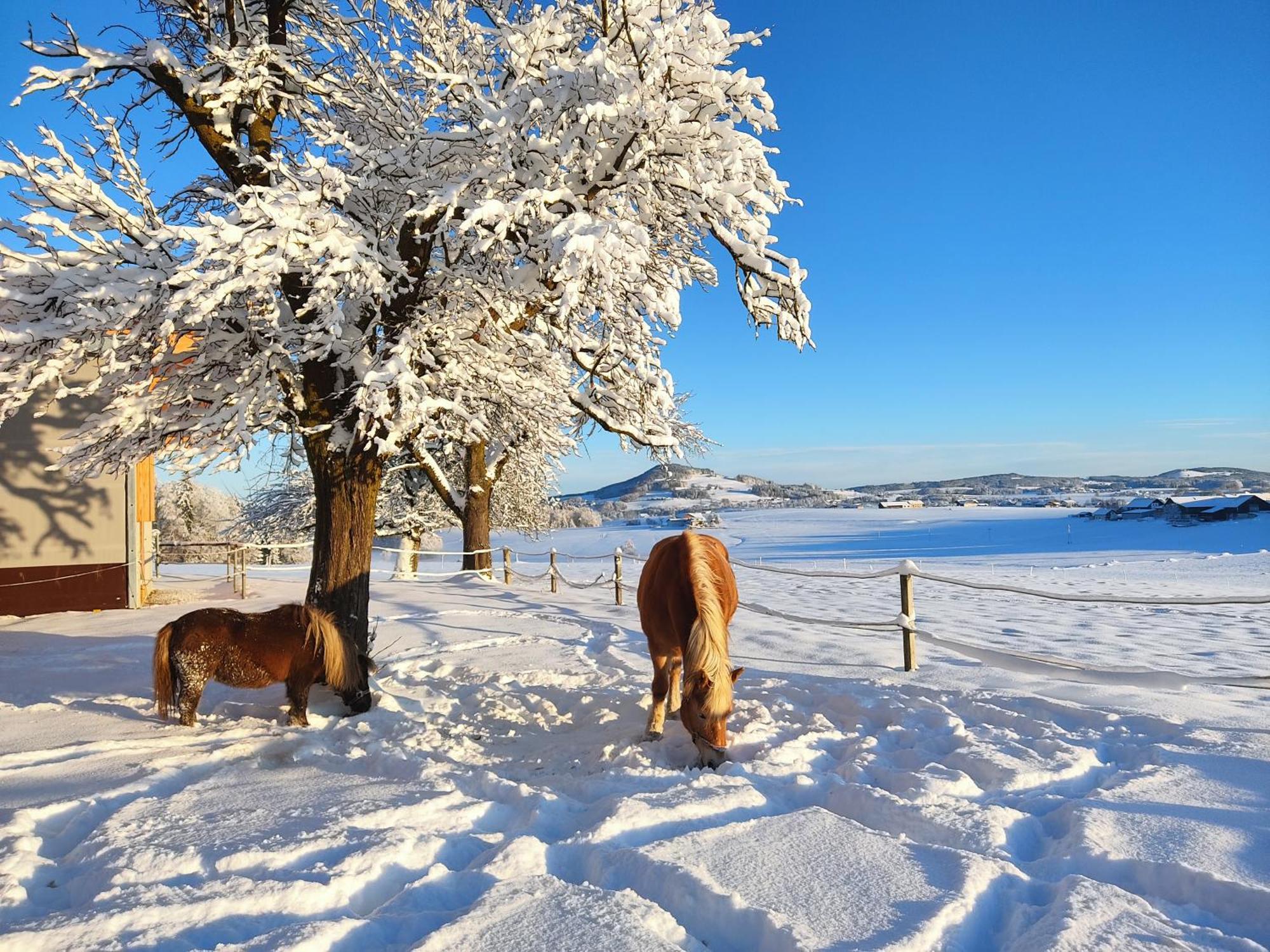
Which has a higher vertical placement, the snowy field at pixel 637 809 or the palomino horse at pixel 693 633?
the palomino horse at pixel 693 633

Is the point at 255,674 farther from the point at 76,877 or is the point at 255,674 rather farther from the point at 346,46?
the point at 346,46

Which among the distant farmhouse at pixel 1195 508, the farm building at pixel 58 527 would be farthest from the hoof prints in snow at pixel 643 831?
the distant farmhouse at pixel 1195 508

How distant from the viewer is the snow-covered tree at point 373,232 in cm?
462

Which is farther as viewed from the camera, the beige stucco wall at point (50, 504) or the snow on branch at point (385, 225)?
the beige stucco wall at point (50, 504)

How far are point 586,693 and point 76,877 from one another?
3.91 m

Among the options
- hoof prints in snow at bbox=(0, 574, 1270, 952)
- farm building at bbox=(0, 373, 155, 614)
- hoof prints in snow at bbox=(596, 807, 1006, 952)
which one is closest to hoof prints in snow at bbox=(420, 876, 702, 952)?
hoof prints in snow at bbox=(0, 574, 1270, 952)

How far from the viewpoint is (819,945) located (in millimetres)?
2154

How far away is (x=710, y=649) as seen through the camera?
4316 mm

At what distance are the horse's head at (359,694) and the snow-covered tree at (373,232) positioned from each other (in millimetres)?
535

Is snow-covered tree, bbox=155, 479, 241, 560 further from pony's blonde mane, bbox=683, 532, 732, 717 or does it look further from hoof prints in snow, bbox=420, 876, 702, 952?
hoof prints in snow, bbox=420, 876, 702, 952

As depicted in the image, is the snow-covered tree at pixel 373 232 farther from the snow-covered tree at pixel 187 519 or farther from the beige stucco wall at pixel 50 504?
the snow-covered tree at pixel 187 519

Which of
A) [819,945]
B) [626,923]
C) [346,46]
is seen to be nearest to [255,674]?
[626,923]

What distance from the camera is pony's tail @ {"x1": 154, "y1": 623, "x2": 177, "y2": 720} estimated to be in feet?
16.7

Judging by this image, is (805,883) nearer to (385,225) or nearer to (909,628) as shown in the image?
(909,628)
